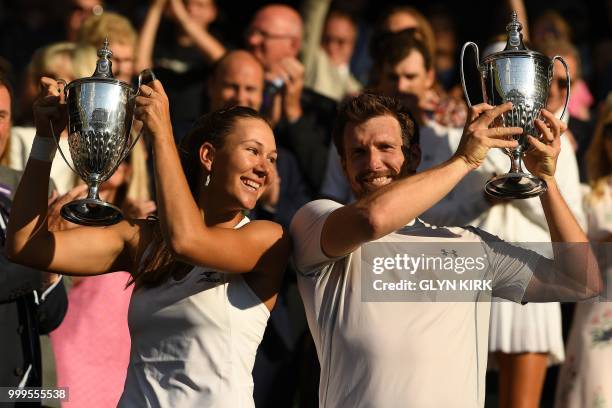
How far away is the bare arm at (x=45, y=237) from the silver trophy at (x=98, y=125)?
85 millimetres

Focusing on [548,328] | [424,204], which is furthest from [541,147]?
[548,328]

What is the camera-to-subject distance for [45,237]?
12.3ft

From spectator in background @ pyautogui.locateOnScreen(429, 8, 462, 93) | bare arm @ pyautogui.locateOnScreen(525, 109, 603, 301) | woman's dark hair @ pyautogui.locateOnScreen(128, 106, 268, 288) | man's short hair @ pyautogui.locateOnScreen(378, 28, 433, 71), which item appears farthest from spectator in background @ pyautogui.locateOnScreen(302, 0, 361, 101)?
bare arm @ pyautogui.locateOnScreen(525, 109, 603, 301)

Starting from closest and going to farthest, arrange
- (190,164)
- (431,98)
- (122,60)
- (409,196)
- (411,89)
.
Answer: (409,196), (190,164), (411,89), (431,98), (122,60)

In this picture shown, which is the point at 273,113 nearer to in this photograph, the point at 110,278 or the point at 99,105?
the point at 110,278

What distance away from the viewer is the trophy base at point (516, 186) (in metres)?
3.61

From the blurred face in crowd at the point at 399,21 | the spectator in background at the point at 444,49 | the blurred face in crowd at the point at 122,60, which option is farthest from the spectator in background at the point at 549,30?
the blurred face in crowd at the point at 122,60

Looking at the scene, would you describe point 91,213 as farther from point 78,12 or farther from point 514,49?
point 78,12

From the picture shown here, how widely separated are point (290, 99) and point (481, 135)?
9.38 ft

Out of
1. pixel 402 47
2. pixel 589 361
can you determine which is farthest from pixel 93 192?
pixel 589 361

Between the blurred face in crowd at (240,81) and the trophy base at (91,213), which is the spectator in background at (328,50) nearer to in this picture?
the blurred face in crowd at (240,81)

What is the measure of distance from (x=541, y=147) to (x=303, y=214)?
0.79m

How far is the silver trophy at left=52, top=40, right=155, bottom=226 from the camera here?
3680mm

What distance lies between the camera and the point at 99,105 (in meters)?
3.68
